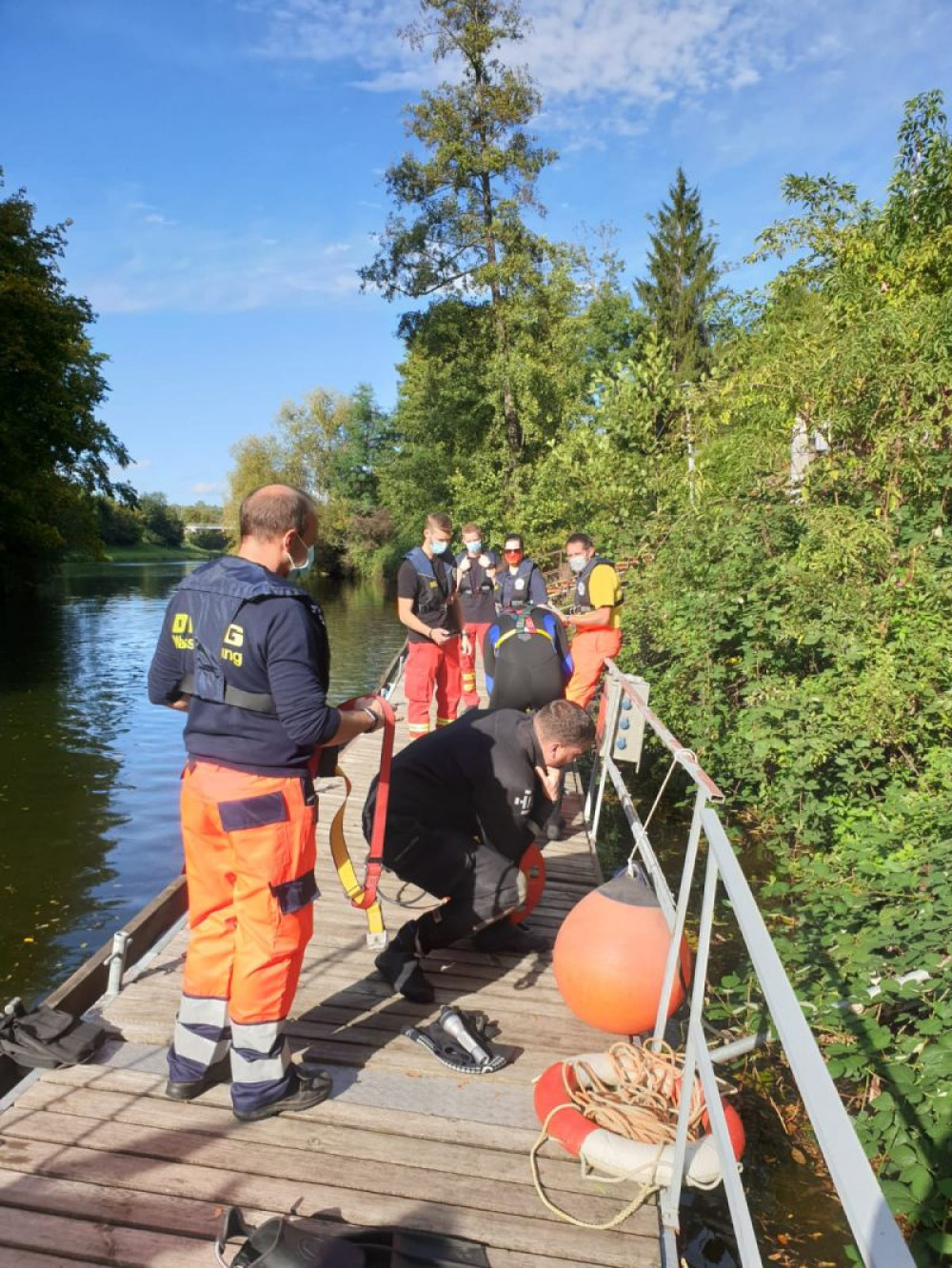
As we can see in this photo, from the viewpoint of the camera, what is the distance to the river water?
24.2ft

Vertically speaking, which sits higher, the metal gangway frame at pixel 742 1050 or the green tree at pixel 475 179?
the green tree at pixel 475 179

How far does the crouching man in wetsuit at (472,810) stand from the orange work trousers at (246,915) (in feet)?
2.93

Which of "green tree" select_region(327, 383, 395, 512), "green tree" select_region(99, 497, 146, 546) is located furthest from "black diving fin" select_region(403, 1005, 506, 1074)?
"green tree" select_region(99, 497, 146, 546)

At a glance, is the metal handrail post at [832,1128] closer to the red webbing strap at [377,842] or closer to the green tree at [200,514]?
the red webbing strap at [377,842]

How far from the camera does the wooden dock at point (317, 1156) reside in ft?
8.00

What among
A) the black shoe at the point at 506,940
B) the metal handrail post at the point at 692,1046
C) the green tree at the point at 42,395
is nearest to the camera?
the metal handrail post at the point at 692,1046

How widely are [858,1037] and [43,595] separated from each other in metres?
42.1

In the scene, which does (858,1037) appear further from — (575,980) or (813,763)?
(813,763)

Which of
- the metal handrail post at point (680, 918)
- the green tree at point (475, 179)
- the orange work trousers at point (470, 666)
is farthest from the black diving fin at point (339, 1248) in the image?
the green tree at point (475, 179)

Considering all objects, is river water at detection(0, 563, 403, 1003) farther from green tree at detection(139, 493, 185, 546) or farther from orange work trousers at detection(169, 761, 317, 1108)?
green tree at detection(139, 493, 185, 546)

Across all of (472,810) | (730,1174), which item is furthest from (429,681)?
(730,1174)

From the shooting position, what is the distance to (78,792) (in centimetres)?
1090

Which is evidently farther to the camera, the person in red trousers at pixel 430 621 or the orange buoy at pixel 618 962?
the person in red trousers at pixel 430 621

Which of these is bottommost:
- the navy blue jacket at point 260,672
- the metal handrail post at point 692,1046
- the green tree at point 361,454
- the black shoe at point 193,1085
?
the black shoe at point 193,1085
